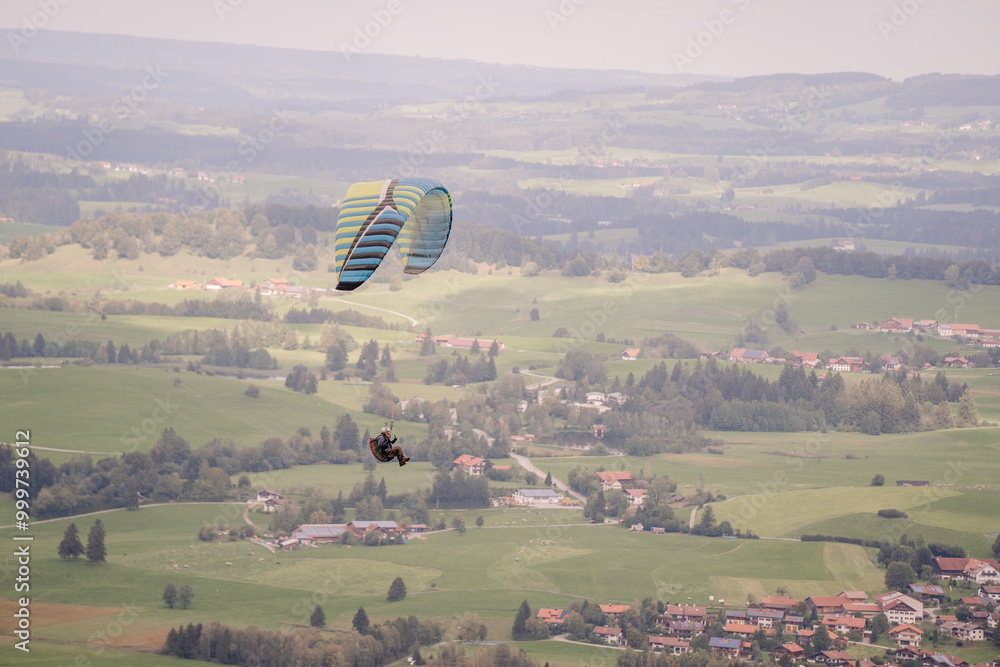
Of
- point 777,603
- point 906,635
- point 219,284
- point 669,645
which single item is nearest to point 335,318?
point 219,284

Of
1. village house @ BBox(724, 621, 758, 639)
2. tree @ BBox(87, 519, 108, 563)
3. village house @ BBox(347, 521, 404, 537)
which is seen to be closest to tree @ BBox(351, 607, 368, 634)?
village house @ BBox(347, 521, 404, 537)

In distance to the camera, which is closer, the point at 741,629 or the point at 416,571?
the point at 741,629

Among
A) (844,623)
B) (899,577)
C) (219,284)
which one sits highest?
(219,284)

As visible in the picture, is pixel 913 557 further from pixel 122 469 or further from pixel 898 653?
pixel 122 469

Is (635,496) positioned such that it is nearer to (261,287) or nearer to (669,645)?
(669,645)

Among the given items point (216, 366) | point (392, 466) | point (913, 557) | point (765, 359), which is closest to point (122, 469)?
point (392, 466)

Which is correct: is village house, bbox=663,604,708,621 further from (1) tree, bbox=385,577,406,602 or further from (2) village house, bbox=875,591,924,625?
(1) tree, bbox=385,577,406,602
